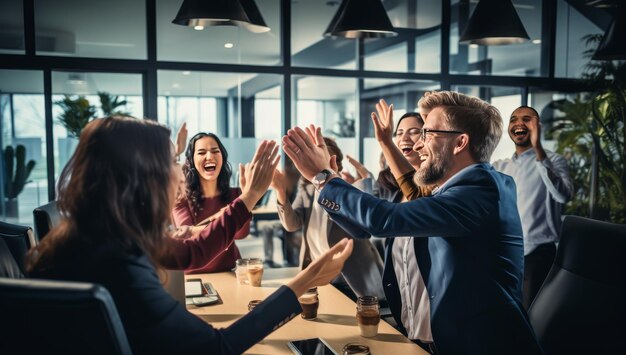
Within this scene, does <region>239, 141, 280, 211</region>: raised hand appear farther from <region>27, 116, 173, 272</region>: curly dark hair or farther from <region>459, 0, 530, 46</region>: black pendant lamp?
<region>459, 0, 530, 46</region>: black pendant lamp

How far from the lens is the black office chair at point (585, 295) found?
64.5 inches

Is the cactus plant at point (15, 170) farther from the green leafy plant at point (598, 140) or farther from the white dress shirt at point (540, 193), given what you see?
the green leafy plant at point (598, 140)

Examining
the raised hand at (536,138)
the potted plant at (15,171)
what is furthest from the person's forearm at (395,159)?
the potted plant at (15,171)

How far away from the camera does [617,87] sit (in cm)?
529

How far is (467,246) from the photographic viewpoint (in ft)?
5.40

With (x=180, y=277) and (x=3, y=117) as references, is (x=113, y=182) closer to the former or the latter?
(x=180, y=277)

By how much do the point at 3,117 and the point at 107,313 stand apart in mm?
4243

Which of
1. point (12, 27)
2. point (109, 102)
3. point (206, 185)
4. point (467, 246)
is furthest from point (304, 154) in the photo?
point (12, 27)

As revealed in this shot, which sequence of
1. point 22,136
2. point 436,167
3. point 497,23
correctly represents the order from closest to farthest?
point 436,167, point 497,23, point 22,136

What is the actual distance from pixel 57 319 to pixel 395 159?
151 cm

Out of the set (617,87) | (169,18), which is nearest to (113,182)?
(169,18)

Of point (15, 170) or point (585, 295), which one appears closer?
point (585, 295)

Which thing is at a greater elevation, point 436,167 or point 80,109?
point 80,109

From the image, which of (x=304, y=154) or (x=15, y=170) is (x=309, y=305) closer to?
(x=304, y=154)
